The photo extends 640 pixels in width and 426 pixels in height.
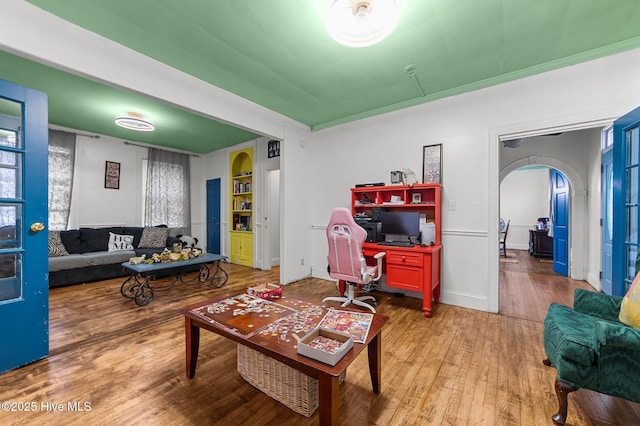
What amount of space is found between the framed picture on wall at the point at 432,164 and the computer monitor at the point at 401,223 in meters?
0.52

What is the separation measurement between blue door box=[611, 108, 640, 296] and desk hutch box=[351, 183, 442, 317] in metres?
1.45

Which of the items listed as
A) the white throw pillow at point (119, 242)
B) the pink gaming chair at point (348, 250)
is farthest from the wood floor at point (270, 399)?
the white throw pillow at point (119, 242)

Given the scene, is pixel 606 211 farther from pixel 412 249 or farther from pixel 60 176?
pixel 60 176

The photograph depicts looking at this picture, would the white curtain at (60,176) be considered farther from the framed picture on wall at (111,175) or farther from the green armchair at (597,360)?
the green armchair at (597,360)

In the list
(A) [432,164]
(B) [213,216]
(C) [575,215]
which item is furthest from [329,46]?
(B) [213,216]

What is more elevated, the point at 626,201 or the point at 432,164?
the point at 432,164

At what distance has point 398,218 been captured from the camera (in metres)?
3.40

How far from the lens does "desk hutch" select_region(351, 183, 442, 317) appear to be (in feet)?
9.61

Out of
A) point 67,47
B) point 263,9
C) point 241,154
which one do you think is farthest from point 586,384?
point 241,154

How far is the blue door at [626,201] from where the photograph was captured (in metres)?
2.04

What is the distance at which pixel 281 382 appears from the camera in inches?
62.3

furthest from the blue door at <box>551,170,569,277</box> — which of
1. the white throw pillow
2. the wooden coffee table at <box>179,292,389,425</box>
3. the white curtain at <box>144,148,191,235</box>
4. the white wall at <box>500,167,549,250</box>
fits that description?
the white throw pillow

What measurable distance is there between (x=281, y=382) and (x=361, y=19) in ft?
8.07

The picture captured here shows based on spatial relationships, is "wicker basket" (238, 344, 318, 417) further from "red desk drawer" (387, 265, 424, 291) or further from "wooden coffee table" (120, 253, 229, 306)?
"wooden coffee table" (120, 253, 229, 306)
